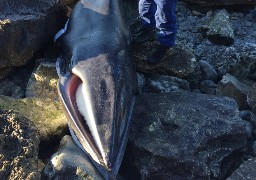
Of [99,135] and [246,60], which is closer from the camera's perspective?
[99,135]

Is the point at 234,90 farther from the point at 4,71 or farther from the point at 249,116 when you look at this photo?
the point at 4,71

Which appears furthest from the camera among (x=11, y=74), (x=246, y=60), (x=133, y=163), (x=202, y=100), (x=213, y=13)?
(x=213, y=13)

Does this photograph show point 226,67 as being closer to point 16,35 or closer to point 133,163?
point 133,163

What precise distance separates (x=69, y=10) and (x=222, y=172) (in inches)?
108

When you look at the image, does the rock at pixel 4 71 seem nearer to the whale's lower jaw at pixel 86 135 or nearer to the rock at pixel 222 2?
the whale's lower jaw at pixel 86 135

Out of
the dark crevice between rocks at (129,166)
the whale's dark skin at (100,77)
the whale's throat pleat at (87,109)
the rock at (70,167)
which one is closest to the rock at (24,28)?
the whale's dark skin at (100,77)

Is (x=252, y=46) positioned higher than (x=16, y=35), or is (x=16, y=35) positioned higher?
(x=16, y=35)

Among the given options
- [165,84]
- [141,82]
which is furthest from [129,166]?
[165,84]

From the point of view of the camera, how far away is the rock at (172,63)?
4.79m

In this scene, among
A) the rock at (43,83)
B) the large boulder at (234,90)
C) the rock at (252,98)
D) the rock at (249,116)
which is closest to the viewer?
the rock at (43,83)

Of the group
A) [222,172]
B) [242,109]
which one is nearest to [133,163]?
[222,172]

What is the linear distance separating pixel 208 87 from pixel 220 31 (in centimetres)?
92

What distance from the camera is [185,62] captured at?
482 centimetres

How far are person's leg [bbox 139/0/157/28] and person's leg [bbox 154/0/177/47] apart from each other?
440 mm
